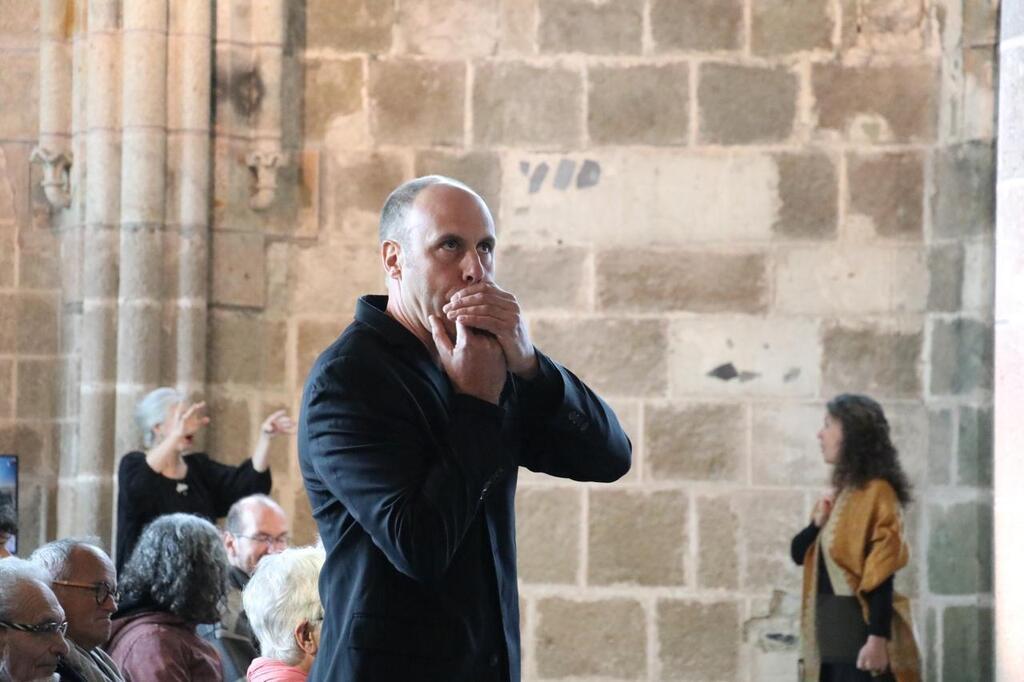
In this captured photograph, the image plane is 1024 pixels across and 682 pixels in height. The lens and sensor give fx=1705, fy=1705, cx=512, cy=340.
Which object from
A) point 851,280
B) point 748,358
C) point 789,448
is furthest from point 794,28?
point 789,448

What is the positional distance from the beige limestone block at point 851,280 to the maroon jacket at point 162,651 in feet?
10.9

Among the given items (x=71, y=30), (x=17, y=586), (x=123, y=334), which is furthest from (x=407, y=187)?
(x=71, y=30)

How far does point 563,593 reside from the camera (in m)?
6.58

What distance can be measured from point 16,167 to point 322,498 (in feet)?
15.6

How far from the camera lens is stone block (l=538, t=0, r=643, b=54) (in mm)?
6688

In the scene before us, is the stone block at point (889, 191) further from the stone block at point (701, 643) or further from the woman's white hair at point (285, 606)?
the woman's white hair at point (285, 606)

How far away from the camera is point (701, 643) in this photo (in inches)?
257

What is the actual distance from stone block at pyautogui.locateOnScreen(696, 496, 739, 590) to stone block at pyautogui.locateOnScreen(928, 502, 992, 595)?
2.41ft

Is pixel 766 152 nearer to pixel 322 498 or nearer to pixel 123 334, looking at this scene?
pixel 123 334

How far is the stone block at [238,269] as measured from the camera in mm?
6590

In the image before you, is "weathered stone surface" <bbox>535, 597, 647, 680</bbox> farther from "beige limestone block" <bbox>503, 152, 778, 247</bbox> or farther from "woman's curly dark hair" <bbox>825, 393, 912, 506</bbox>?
"beige limestone block" <bbox>503, 152, 778, 247</bbox>

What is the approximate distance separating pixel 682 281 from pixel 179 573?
3.15 meters

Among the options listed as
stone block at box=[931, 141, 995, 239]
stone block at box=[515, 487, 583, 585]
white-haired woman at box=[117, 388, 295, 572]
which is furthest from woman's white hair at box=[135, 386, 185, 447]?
stone block at box=[931, 141, 995, 239]

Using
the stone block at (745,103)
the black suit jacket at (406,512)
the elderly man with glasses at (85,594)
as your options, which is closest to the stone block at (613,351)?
the stone block at (745,103)
